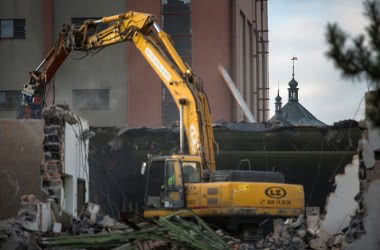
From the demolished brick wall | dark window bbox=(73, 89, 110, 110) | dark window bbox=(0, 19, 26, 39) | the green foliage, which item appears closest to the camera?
the green foliage

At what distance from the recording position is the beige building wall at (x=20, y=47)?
43.3 meters

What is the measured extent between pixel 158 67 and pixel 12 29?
19.2 m

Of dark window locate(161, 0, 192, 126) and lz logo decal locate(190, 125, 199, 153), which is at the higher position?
dark window locate(161, 0, 192, 126)

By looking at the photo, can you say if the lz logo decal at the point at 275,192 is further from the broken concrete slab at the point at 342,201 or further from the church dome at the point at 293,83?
the church dome at the point at 293,83

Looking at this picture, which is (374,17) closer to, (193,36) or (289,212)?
(289,212)

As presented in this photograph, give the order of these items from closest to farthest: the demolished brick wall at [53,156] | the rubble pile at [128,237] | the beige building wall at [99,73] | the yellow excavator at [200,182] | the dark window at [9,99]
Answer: the rubble pile at [128,237] → the demolished brick wall at [53,156] → the yellow excavator at [200,182] → the beige building wall at [99,73] → the dark window at [9,99]

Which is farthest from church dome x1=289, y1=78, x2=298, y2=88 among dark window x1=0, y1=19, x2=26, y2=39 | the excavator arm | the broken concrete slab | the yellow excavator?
the yellow excavator

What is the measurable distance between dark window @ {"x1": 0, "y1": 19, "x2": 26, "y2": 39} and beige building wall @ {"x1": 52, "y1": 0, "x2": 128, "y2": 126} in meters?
1.67

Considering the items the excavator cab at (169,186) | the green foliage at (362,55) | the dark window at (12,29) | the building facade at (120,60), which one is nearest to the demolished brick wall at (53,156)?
the excavator cab at (169,186)

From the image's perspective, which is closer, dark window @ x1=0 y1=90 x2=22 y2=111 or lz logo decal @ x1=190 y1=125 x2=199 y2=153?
lz logo decal @ x1=190 y1=125 x2=199 y2=153

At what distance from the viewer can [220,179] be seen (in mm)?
23828

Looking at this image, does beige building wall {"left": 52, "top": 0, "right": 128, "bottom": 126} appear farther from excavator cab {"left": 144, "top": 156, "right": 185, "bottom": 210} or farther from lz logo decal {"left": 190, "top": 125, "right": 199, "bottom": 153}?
excavator cab {"left": 144, "top": 156, "right": 185, "bottom": 210}

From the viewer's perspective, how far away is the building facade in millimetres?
42375

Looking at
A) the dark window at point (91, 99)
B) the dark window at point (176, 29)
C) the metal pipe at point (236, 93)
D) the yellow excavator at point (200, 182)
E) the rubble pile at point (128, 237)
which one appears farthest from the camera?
the dark window at point (91, 99)
